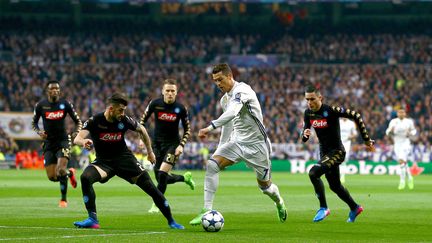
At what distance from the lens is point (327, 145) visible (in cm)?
1717

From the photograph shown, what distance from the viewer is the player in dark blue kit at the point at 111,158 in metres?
14.3

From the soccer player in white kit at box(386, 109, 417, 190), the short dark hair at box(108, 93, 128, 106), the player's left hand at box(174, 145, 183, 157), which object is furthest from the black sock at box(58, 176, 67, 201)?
the soccer player in white kit at box(386, 109, 417, 190)

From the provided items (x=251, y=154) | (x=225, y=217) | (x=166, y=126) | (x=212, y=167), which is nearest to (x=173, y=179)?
(x=166, y=126)

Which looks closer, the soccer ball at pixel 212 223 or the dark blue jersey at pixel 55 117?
the soccer ball at pixel 212 223

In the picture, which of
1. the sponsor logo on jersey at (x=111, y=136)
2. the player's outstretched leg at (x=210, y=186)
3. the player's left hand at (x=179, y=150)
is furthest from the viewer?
the player's left hand at (x=179, y=150)

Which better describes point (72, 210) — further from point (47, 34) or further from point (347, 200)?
point (47, 34)

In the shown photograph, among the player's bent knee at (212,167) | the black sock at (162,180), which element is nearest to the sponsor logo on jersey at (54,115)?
the black sock at (162,180)

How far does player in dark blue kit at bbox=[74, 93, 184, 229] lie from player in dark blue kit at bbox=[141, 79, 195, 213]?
13.1 feet

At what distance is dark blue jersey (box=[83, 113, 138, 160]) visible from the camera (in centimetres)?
1437

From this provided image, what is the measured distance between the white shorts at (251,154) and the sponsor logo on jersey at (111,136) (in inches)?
69.5

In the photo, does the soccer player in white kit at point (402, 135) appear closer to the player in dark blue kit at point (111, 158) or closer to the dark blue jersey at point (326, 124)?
the dark blue jersey at point (326, 124)

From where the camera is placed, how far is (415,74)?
58.2 m

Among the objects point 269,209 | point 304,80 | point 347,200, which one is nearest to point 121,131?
point 347,200

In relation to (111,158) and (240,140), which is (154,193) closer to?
(111,158)
